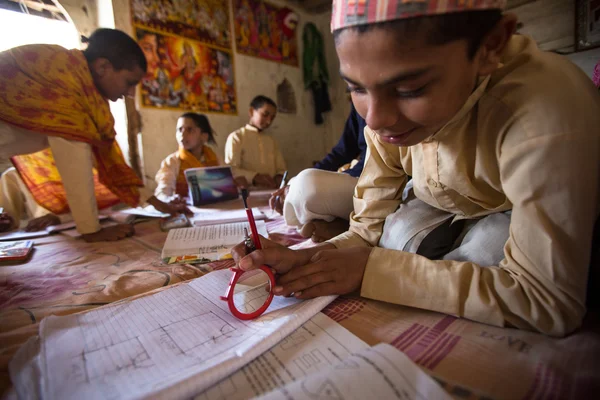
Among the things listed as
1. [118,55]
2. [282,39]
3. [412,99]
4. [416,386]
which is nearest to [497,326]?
[416,386]

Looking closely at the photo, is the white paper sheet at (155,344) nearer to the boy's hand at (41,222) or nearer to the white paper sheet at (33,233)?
the white paper sheet at (33,233)

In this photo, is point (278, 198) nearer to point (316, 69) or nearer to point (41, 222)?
point (41, 222)

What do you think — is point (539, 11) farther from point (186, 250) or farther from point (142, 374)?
point (142, 374)

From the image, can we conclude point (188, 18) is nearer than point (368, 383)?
No

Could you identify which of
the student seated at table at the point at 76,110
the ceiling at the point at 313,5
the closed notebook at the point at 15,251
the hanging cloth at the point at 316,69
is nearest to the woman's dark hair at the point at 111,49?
the student seated at table at the point at 76,110

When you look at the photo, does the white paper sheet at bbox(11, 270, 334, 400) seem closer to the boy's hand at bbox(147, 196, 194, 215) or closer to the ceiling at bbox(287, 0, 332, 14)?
the boy's hand at bbox(147, 196, 194, 215)

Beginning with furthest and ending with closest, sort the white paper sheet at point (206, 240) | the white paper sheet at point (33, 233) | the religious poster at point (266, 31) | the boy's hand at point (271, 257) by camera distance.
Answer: the religious poster at point (266, 31), the white paper sheet at point (33, 233), the white paper sheet at point (206, 240), the boy's hand at point (271, 257)

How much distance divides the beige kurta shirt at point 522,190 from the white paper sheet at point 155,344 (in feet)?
0.65

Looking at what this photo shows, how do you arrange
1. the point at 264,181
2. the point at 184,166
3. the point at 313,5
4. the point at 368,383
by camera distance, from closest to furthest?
1. the point at 368,383
2. the point at 184,166
3. the point at 264,181
4. the point at 313,5

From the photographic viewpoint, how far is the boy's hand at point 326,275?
0.56m

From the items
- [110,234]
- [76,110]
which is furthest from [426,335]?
[76,110]

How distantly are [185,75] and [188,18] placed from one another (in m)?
0.54

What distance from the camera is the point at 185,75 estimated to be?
2861 millimetres

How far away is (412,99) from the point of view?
46cm
